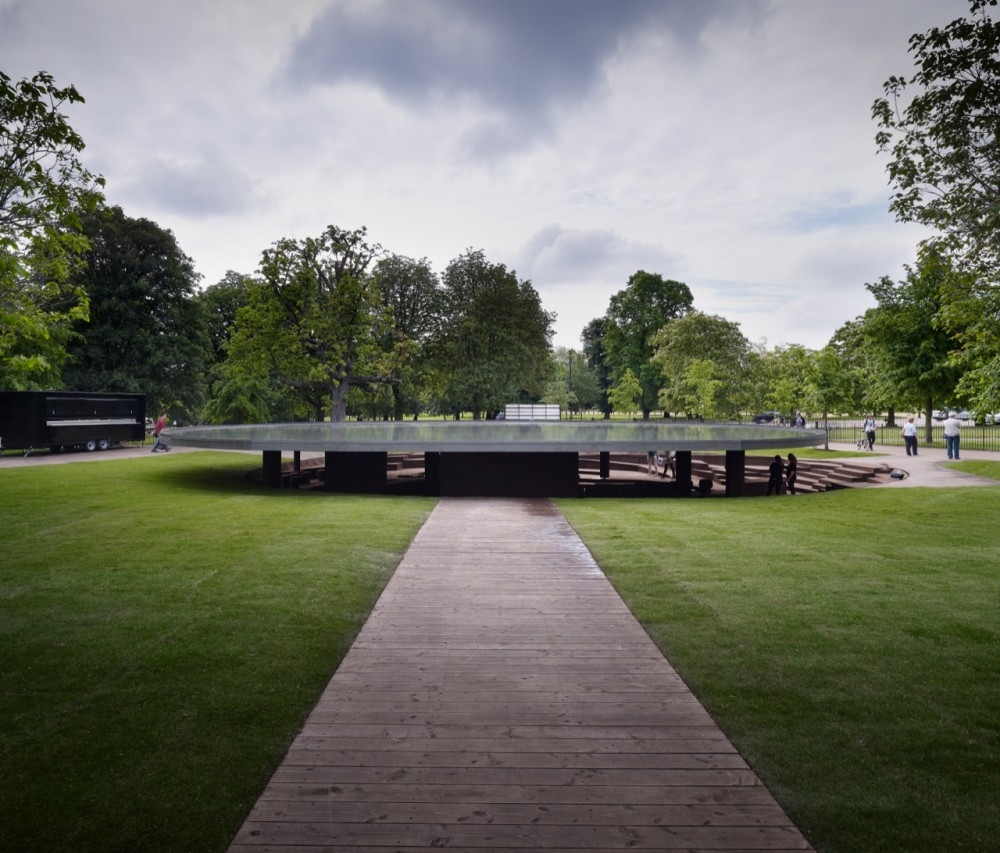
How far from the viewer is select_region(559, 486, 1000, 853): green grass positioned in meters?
3.81

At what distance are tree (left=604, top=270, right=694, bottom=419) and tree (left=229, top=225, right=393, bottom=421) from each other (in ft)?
108

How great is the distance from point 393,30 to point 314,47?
296 cm

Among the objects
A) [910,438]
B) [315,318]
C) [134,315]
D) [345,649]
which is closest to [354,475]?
[345,649]

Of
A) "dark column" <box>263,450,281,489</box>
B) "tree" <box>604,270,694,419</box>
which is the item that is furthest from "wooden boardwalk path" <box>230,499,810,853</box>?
"tree" <box>604,270,694,419</box>

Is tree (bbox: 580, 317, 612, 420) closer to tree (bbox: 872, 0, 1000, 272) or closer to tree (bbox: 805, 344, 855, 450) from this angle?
tree (bbox: 805, 344, 855, 450)

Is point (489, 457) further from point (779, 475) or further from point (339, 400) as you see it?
point (339, 400)

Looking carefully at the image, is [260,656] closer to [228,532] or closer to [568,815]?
[568,815]

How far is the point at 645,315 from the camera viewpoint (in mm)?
65500

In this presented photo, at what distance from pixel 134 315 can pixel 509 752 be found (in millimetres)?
42235

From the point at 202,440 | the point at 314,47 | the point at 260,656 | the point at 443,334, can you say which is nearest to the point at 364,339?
the point at 443,334

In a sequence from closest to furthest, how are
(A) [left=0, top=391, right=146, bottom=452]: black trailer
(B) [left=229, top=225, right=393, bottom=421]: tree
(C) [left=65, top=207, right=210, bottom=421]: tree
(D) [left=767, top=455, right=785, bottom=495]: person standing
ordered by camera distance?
(D) [left=767, top=455, right=785, bottom=495]: person standing → (A) [left=0, top=391, right=146, bottom=452]: black trailer → (B) [left=229, top=225, right=393, bottom=421]: tree → (C) [left=65, top=207, right=210, bottom=421]: tree

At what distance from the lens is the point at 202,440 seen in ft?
60.1

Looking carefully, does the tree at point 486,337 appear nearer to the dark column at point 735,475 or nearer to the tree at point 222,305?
the tree at point 222,305

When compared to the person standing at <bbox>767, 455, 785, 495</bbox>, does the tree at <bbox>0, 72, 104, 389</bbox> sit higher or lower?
higher
